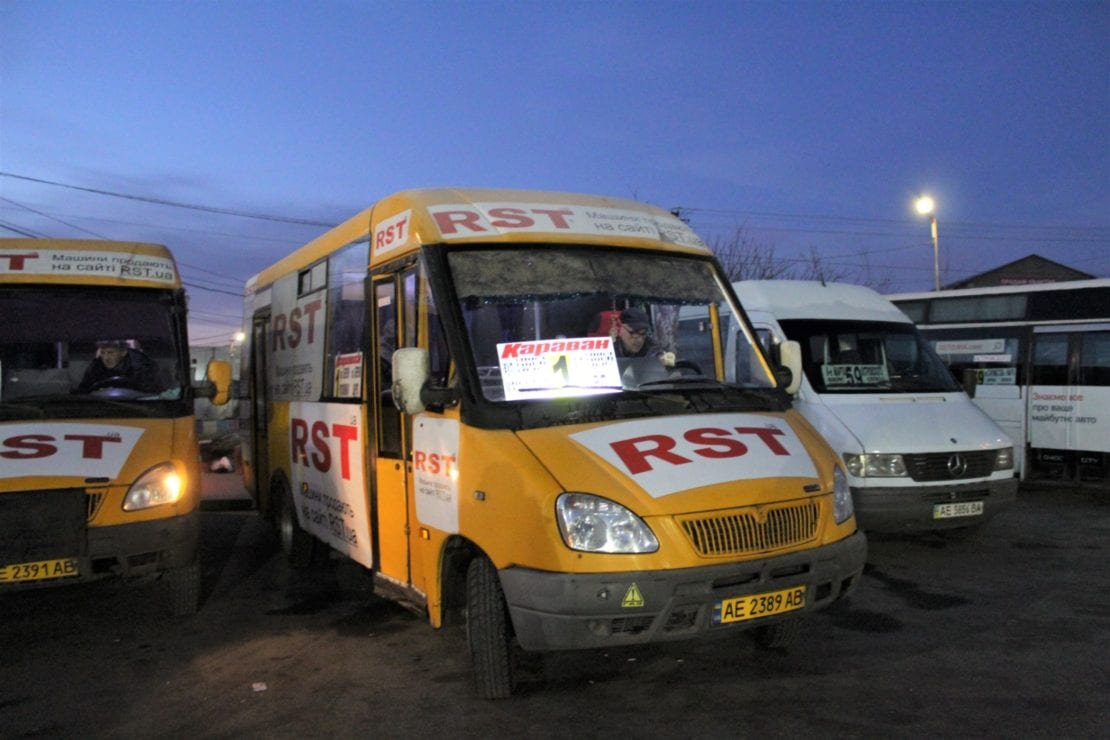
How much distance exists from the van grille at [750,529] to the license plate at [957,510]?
3.81 meters

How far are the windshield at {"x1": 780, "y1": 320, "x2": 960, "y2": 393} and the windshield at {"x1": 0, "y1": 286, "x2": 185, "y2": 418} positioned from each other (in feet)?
19.2

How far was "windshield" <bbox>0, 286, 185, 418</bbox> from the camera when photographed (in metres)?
6.64

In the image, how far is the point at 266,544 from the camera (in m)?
10.3

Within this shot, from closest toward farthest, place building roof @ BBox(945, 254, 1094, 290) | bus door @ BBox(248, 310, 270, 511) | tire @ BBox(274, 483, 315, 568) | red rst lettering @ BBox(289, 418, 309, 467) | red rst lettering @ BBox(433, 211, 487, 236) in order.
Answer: red rst lettering @ BBox(433, 211, 487, 236) < red rst lettering @ BBox(289, 418, 309, 467) < tire @ BBox(274, 483, 315, 568) < bus door @ BBox(248, 310, 270, 511) < building roof @ BBox(945, 254, 1094, 290)

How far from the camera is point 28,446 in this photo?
243 inches

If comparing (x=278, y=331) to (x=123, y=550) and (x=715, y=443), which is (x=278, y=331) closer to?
(x=123, y=550)

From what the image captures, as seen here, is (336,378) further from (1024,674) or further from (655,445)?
(1024,674)

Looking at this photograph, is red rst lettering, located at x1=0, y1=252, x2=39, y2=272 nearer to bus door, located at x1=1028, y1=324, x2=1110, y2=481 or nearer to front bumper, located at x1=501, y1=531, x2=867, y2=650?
front bumper, located at x1=501, y1=531, x2=867, y2=650

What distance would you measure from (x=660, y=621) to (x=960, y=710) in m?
1.68

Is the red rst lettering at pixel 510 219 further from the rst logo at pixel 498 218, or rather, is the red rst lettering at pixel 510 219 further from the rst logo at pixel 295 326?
the rst logo at pixel 295 326

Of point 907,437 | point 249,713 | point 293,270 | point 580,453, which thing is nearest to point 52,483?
point 249,713

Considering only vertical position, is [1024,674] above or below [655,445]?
below

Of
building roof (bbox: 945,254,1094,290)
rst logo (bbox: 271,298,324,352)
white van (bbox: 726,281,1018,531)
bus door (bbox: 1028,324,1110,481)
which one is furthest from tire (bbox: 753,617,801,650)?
building roof (bbox: 945,254,1094,290)

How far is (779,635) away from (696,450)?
5.46 ft
